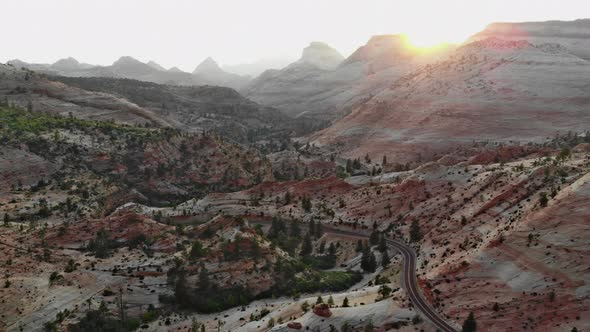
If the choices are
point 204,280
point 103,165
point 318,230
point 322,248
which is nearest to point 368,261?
point 322,248

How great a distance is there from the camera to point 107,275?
68438mm

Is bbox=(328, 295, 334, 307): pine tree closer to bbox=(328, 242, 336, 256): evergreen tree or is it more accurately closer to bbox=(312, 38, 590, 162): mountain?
bbox=(328, 242, 336, 256): evergreen tree

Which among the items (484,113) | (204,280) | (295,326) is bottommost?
(204,280)

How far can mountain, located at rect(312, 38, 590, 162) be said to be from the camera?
158375 mm

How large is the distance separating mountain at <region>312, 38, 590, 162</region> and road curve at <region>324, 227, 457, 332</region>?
76739 millimetres

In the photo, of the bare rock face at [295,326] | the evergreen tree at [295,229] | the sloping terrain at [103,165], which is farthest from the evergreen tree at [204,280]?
the sloping terrain at [103,165]

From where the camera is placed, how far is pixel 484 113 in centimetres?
17038

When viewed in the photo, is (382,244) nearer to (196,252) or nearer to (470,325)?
(196,252)

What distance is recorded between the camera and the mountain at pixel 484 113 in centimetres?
15838

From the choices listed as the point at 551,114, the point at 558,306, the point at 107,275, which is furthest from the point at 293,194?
the point at 551,114

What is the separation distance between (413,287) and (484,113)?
122953 millimetres

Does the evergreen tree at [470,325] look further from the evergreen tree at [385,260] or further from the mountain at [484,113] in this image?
the mountain at [484,113]

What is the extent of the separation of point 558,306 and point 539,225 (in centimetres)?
1227

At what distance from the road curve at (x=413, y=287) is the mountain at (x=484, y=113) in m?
76.7
